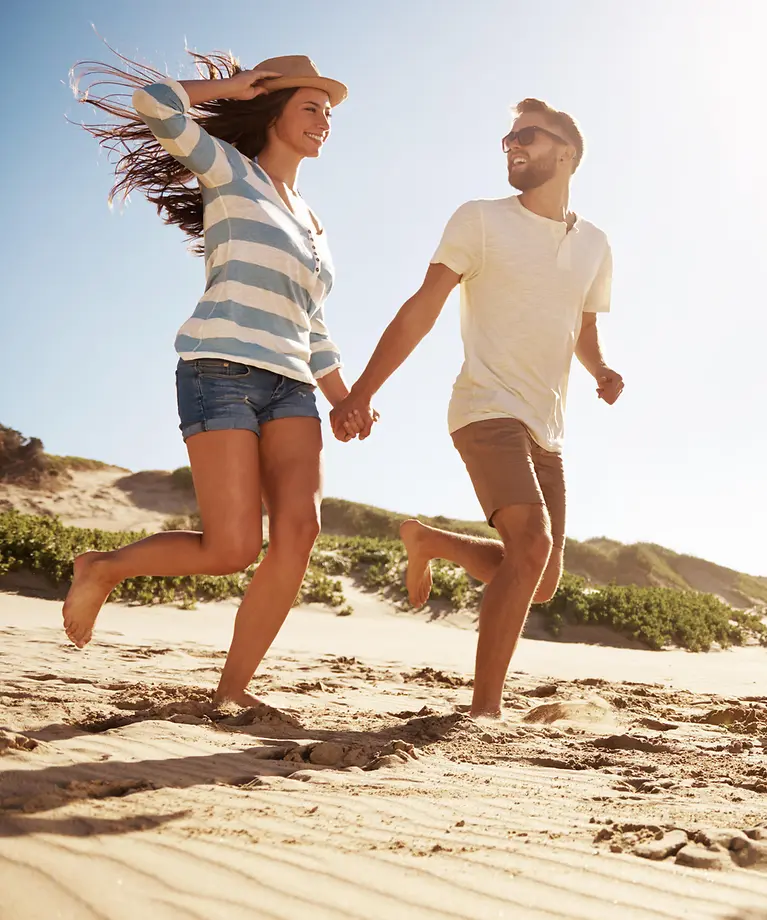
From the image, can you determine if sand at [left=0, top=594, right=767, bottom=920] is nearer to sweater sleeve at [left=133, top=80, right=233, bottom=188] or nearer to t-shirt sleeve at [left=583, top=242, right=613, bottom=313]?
t-shirt sleeve at [left=583, top=242, right=613, bottom=313]

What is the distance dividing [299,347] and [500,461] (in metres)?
0.95

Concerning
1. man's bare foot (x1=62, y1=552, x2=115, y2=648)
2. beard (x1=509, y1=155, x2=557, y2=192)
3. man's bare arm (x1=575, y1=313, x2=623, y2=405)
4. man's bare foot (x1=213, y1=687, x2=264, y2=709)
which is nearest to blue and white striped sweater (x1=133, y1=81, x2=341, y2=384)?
man's bare foot (x1=62, y1=552, x2=115, y2=648)

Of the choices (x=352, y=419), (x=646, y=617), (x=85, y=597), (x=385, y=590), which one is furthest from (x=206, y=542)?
(x=646, y=617)

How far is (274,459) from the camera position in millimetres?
3506

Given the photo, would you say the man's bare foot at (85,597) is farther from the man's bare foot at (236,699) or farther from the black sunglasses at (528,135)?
the black sunglasses at (528,135)

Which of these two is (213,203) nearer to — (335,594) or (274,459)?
(274,459)

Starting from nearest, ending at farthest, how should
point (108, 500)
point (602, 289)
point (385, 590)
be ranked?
point (602, 289) < point (385, 590) < point (108, 500)

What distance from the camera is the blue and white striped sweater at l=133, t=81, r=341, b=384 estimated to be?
3322 mm

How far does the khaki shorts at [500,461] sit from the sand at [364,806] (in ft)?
2.89

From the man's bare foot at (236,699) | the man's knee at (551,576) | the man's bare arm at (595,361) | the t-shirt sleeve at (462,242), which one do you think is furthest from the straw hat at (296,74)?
the man's bare foot at (236,699)

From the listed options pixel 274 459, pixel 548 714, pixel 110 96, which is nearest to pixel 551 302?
pixel 274 459

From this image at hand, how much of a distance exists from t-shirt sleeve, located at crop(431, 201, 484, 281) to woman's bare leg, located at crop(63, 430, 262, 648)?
1.19 metres

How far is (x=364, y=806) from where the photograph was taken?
6.77 ft

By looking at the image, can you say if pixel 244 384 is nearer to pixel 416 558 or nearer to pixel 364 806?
pixel 416 558
